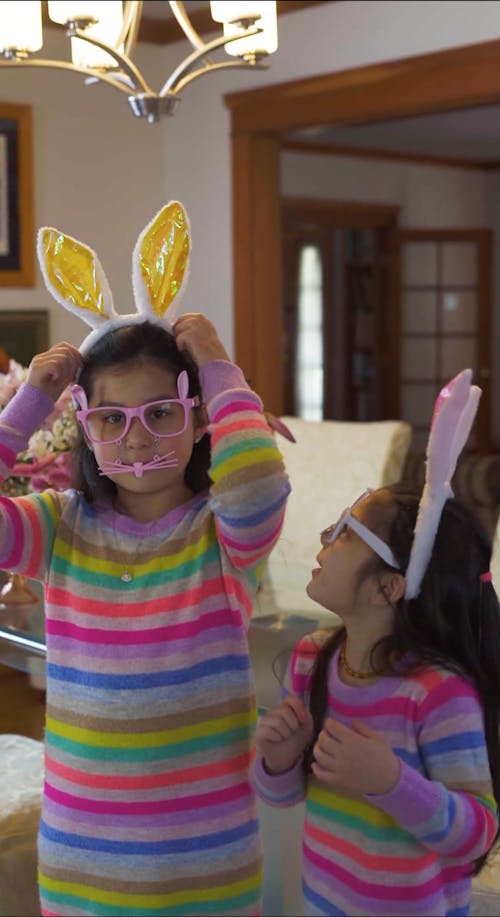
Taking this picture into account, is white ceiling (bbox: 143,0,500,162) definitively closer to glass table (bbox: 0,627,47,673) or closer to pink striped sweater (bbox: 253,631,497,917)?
glass table (bbox: 0,627,47,673)

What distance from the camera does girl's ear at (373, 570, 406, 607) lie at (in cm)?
91

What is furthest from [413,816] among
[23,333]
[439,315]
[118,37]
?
[439,315]

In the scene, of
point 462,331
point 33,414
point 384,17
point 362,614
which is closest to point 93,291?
point 33,414

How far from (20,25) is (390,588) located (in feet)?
5.43

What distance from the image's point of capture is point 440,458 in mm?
886

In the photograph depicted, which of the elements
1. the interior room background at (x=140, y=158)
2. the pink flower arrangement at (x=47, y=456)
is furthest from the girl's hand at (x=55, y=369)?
the interior room background at (x=140, y=158)

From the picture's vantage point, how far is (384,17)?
3.72 m

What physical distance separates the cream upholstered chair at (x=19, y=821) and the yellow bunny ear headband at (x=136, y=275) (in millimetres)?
624

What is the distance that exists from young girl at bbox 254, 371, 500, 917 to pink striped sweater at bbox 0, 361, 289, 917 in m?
0.08

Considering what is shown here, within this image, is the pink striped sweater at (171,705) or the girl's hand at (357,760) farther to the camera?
the pink striped sweater at (171,705)

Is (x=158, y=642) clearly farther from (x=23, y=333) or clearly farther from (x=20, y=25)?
(x=23, y=333)

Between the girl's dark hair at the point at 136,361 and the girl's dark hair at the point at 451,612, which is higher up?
the girl's dark hair at the point at 136,361

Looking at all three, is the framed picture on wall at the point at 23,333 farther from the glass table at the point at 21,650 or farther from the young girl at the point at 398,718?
the young girl at the point at 398,718

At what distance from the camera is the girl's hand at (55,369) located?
1.09 metres
